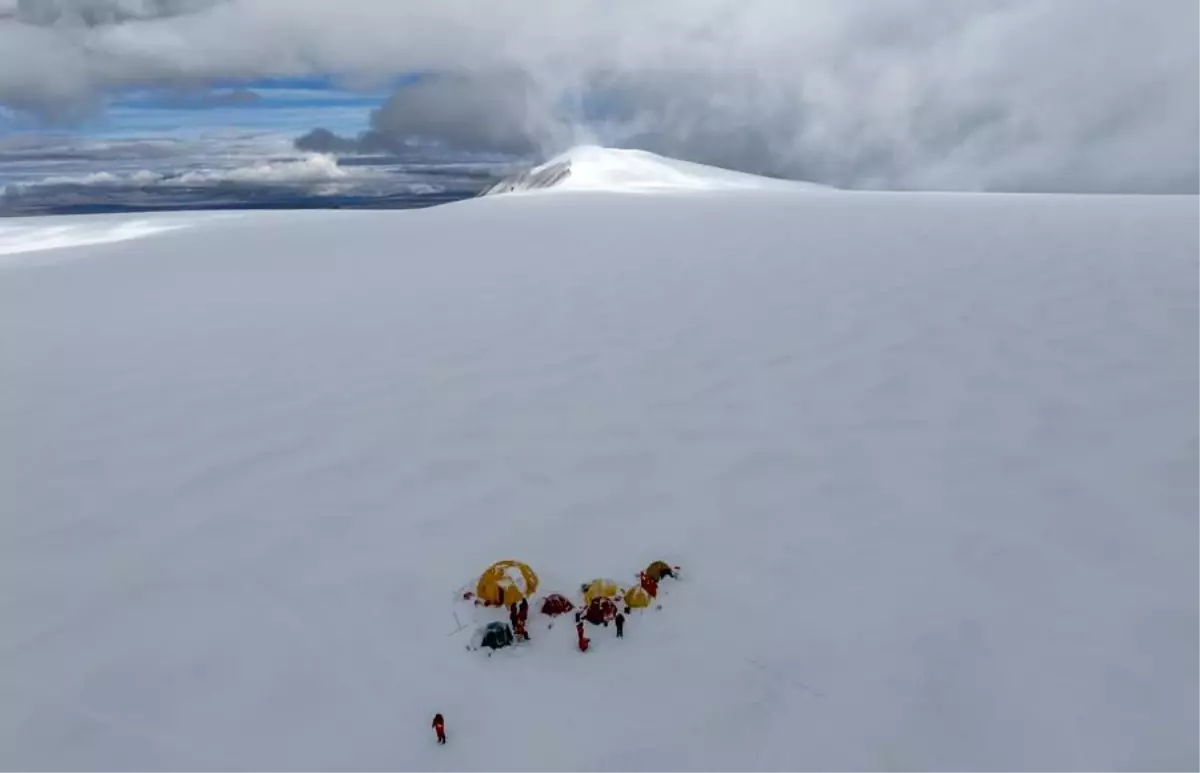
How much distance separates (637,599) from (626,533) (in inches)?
27.0

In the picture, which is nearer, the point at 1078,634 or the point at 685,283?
the point at 1078,634

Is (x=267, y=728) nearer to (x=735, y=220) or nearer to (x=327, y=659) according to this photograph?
(x=327, y=659)

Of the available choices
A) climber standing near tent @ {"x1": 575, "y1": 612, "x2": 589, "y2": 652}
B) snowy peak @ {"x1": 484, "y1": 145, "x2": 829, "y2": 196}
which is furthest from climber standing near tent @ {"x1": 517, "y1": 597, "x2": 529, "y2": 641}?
snowy peak @ {"x1": 484, "y1": 145, "x2": 829, "y2": 196}

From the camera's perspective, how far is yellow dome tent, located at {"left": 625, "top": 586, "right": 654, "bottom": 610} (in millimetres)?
3789

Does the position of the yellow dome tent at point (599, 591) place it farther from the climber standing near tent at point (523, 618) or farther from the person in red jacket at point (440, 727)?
the person in red jacket at point (440, 727)

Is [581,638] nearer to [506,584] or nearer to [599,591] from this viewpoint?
[599,591]

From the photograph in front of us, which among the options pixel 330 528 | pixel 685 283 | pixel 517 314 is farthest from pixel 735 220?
pixel 330 528

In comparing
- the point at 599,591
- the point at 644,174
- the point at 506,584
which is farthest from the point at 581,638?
the point at 644,174

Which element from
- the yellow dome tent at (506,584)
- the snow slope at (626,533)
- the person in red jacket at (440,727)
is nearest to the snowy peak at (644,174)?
the snow slope at (626,533)

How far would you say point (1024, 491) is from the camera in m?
4.72

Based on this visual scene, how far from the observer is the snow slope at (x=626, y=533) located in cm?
311

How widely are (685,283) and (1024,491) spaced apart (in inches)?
295

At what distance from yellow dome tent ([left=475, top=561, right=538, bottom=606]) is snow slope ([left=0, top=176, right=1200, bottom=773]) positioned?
189 mm

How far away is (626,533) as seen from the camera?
445 centimetres
